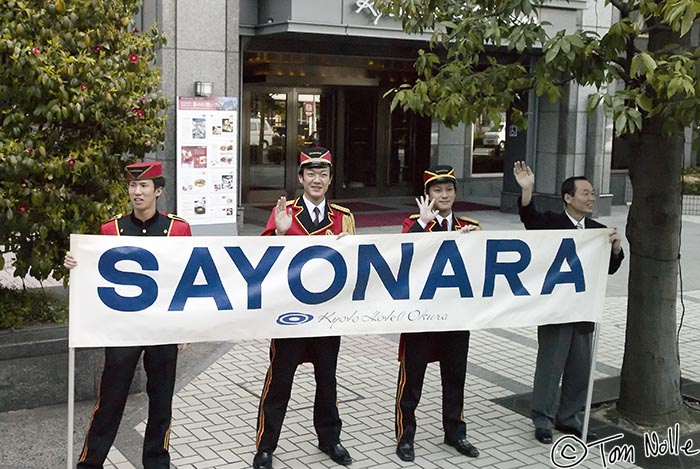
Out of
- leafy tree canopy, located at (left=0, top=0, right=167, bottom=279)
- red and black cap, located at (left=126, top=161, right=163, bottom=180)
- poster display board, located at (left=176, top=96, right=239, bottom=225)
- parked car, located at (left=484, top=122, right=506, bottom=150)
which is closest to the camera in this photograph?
red and black cap, located at (left=126, top=161, right=163, bottom=180)

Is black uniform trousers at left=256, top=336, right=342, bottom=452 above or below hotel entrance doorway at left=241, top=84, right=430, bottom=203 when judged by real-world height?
below

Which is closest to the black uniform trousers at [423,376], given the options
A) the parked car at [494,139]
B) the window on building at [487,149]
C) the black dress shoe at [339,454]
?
the black dress shoe at [339,454]

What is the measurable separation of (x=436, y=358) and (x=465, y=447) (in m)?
0.64

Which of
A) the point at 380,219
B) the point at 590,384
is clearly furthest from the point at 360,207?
the point at 590,384

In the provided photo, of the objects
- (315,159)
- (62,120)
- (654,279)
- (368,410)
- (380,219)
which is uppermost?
(62,120)

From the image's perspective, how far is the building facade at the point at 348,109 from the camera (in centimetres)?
1412

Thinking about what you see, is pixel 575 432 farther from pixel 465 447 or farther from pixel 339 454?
pixel 339 454

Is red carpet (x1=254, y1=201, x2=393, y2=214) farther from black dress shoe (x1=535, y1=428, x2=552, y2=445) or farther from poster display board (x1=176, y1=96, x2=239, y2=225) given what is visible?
black dress shoe (x1=535, y1=428, x2=552, y2=445)

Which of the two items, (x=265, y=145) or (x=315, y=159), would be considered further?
(x=265, y=145)

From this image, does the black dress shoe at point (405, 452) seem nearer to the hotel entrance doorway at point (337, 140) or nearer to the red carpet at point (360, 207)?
the red carpet at point (360, 207)

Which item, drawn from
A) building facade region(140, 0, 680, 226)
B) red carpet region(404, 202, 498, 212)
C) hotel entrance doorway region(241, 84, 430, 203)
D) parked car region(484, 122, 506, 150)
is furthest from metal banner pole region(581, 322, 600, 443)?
parked car region(484, 122, 506, 150)

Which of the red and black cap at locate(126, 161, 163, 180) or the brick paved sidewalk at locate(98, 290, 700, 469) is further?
the brick paved sidewalk at locate(98, 290, 700, 469)

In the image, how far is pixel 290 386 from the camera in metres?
5.93

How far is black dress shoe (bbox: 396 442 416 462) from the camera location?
612 centimetres
